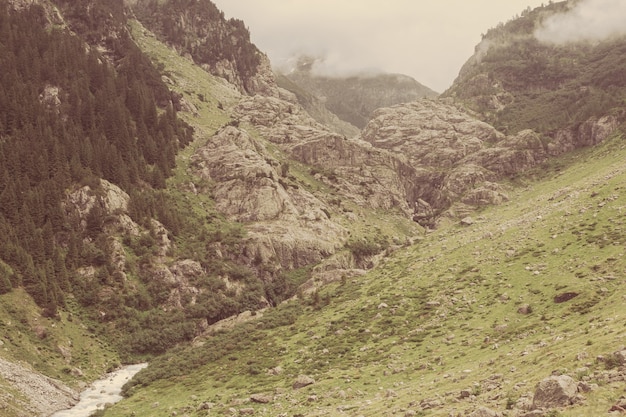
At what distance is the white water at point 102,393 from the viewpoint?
55759mm

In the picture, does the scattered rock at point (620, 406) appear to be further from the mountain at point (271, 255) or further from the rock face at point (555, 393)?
the rock face at point (555, 393)

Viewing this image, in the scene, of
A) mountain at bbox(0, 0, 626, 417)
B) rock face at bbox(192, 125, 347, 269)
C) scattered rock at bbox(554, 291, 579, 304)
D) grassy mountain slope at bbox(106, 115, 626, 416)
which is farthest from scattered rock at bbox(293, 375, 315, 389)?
rock face at bbox(192, 125, 347, 269)

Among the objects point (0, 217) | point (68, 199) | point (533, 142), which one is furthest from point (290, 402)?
point (533, 142)

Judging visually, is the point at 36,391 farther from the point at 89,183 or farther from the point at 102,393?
the point at 89,183

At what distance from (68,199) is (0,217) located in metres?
15.1

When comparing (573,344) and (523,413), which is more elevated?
(523,413)

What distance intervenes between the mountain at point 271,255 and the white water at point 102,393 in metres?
1.98

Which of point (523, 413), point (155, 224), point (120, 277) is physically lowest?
point (523, 413)

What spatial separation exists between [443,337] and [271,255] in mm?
66562

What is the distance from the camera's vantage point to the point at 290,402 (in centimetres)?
4288

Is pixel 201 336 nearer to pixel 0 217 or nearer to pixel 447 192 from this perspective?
pixel 0 217

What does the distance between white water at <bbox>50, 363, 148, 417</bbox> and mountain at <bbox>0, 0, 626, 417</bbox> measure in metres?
1.98

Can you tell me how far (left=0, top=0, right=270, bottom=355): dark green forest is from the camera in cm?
8056

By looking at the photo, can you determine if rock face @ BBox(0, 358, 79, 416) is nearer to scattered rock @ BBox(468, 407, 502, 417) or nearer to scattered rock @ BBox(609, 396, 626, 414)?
scattered rock @ BBox(468, 407, 502, 417)
